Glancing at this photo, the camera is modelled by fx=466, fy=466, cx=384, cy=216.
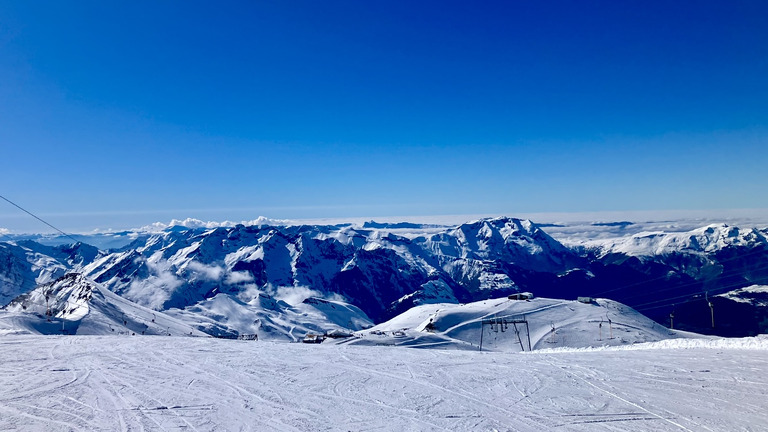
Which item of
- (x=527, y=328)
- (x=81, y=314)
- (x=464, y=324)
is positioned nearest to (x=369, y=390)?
(x=527, y=328)

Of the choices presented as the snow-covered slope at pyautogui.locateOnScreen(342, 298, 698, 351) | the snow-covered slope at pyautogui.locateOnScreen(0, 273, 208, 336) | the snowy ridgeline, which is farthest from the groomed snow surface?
the snow-covered slope at pyautogui.locateOnScreen(0, 273, 208, 336)

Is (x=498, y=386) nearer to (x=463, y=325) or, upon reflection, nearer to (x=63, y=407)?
(x=63, y=407)

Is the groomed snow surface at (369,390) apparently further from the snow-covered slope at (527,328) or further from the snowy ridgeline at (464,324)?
the snow-covered slope at (527,328)

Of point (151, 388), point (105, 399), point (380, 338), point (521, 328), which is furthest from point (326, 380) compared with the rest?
point (521, 328)

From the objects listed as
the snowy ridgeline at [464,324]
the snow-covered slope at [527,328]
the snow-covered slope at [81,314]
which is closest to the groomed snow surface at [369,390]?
the snowy ridgeline at [464,324]

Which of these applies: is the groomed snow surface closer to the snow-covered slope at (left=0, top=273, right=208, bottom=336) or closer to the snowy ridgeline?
the snowy ridgeline

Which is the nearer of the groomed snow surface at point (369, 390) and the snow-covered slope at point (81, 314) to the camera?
the groomed snow surface at point (369, 390)
